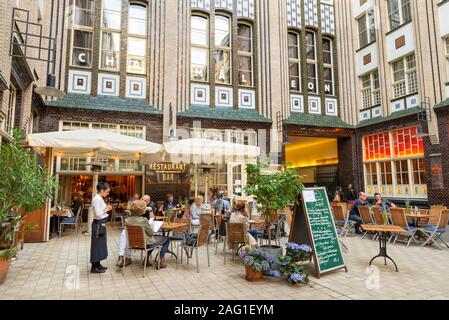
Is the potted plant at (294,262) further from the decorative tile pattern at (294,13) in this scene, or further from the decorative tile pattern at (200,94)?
the decorative tile pattern at (294,13)

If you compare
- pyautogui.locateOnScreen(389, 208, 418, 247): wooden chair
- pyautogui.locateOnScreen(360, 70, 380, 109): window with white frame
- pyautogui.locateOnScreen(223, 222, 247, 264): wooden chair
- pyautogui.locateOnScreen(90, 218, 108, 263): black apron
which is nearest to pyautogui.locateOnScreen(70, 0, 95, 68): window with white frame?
pyautogui.locateOnScreen(90, 218, 108, 263): black apron

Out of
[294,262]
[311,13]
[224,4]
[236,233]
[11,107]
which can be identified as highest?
[311,13]

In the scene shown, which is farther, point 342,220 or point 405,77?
point 405,77

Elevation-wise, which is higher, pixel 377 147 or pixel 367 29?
pixel 367 29

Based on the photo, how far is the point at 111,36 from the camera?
472 inches

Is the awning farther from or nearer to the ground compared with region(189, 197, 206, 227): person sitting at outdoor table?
farther from the ground

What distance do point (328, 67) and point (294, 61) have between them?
76.4 inches

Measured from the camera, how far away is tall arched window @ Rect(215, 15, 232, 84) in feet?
43.6

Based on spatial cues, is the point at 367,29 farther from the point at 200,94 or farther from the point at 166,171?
the point at 166,171

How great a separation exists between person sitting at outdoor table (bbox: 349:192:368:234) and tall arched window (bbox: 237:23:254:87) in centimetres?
692

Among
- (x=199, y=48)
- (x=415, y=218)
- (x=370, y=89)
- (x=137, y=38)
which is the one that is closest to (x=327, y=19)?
(x=370, y=89)

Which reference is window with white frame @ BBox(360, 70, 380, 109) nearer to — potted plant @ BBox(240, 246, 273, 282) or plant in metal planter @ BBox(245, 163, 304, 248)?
plant in metal planter @ BBox(245, 163, 304, 248)

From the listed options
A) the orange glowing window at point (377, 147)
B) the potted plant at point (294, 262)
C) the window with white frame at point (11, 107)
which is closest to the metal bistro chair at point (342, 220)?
the potted plant at point (294, 262)
